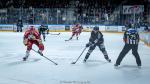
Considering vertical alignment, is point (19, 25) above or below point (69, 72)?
above

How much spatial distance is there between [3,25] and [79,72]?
22.0 m

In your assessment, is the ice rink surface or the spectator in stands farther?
the spectator in stands

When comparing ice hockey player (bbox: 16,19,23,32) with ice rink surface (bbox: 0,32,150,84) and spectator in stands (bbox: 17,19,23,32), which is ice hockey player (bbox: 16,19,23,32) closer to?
spectator in stands (bbox: 17,19,23,32)

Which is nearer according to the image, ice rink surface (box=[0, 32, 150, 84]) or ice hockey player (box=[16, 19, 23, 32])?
ice rink surface (box=[0, 32, 150, 84])

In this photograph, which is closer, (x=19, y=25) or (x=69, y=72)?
(x=69, y=72)

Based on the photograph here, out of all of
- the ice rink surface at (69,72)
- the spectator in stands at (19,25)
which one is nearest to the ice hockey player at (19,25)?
the spectator in stands at (19,25)

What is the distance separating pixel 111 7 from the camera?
30.7m

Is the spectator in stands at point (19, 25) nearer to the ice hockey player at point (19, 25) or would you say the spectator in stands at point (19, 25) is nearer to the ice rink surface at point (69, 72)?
the ice hockey player at point (19, 25)

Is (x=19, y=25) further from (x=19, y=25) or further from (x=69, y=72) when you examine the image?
(x=69, y=72)

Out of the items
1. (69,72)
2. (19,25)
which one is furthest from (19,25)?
(69,72)

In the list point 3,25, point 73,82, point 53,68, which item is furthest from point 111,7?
point 73,82

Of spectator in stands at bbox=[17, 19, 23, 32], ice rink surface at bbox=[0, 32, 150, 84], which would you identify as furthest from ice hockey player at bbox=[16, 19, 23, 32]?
ice rink surface at bbox=[0, 32, 150, 84]

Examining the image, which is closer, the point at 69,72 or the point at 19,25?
the point at 69,72

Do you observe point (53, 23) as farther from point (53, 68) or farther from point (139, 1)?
point (53, 68)
